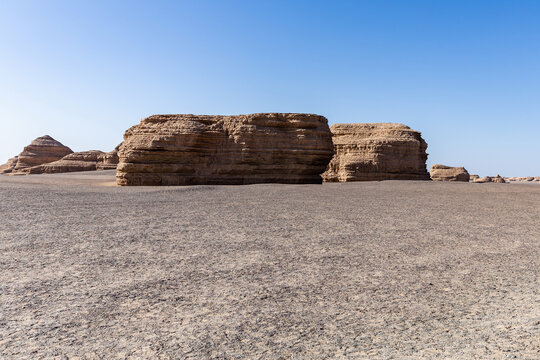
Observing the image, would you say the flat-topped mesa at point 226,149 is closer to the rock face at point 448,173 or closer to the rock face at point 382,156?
the rock face at point 382,156

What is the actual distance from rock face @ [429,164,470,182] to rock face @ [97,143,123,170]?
38.0m

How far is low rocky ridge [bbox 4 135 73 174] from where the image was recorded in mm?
52656

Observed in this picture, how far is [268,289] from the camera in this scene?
332 cm

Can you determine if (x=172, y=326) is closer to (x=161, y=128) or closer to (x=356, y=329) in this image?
(x=356, y=329)

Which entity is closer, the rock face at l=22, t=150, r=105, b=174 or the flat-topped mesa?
the flat-topped mesa

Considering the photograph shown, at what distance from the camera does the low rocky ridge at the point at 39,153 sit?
52.7m

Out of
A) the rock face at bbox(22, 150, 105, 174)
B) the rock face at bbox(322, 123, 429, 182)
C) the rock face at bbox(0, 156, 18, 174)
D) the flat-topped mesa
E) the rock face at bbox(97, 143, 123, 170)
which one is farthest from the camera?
the rock face at bbox(0, 156, 18, 174)

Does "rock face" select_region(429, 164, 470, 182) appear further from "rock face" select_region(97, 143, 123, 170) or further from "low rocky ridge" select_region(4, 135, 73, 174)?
"low rocky ridge" select_region(4, 135, 73, 174)

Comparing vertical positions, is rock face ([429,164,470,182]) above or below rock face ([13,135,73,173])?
below

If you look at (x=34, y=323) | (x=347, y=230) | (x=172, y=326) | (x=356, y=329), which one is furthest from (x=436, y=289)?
(x=34, y=323)

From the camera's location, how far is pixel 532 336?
2.42 meters

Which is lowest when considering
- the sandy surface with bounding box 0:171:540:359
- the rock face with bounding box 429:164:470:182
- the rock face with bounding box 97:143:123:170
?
the sandy surface with bounding box 0:171:540:359

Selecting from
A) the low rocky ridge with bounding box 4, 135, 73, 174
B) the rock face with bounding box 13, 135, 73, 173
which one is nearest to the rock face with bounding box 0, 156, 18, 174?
the low rocky ridge with bounding box 4, 135, 73, 174

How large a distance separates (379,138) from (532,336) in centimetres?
2965
